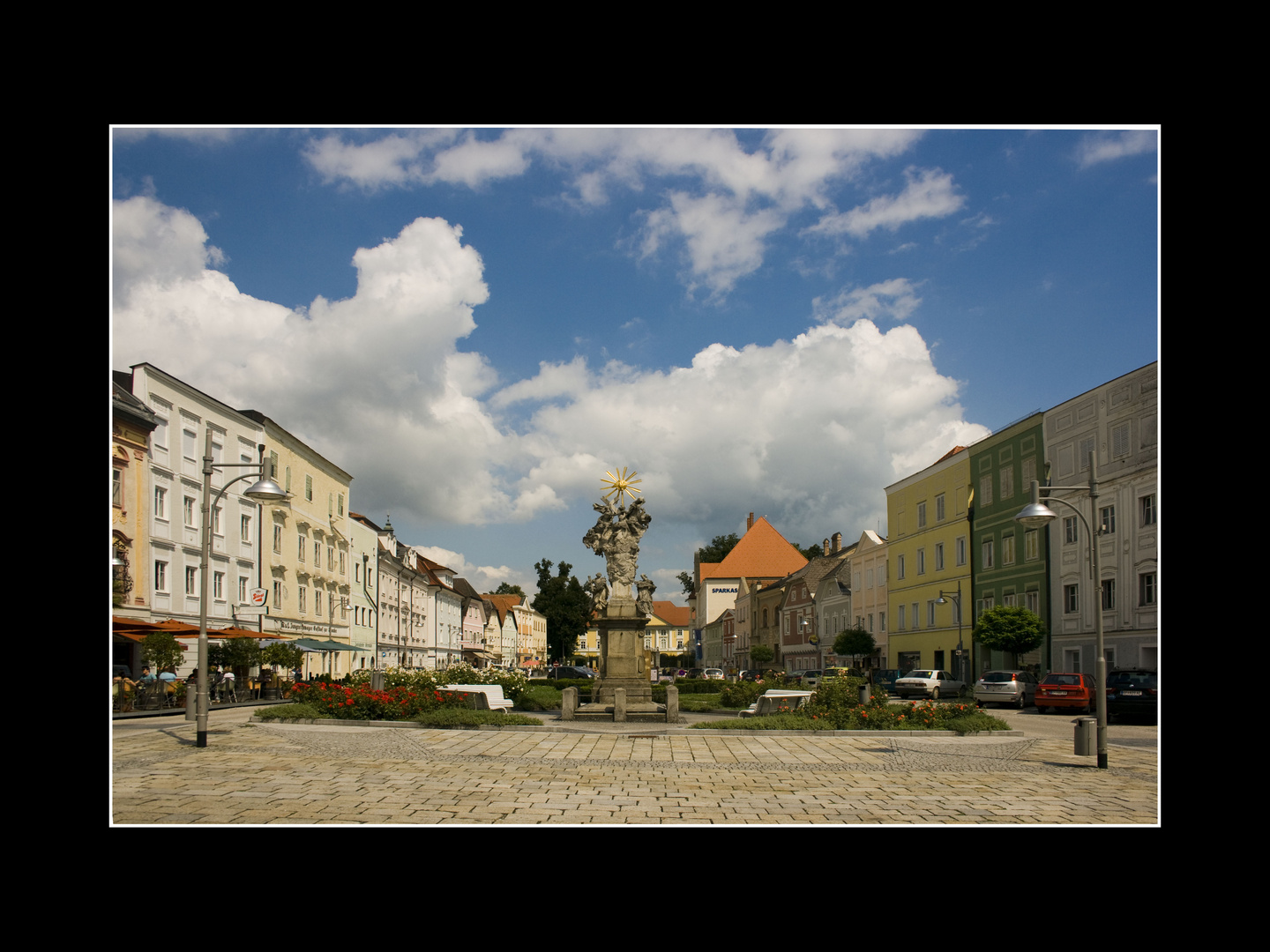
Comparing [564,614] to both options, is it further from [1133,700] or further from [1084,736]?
[1084,736]

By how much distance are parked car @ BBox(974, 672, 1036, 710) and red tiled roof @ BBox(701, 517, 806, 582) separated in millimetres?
71629

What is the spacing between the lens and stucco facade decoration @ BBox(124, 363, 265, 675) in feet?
117

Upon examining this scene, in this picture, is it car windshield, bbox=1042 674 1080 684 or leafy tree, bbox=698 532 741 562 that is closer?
car windshield, bbox=1042 674 1080 684

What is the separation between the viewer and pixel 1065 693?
3003cm

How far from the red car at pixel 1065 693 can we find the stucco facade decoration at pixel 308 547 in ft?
106

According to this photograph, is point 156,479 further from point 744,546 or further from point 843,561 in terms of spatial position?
point 744,546

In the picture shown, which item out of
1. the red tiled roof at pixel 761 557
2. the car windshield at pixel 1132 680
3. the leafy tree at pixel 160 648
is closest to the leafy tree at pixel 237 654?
the leafy tree at pixel 160 648

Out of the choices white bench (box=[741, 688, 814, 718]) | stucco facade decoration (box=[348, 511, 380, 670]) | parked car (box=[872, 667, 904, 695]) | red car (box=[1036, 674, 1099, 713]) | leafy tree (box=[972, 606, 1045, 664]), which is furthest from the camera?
stucco facade decoration (box=[348, 511, 380, 670])

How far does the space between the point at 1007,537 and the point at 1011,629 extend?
29.1ft

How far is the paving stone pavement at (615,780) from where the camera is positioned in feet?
32.7

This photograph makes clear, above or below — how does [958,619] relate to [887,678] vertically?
above

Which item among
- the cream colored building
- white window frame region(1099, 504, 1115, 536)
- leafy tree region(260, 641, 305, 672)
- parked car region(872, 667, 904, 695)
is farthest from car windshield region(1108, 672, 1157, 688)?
the cream colored building

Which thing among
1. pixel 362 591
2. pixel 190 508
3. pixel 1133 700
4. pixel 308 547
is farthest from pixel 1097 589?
pixel 362 591

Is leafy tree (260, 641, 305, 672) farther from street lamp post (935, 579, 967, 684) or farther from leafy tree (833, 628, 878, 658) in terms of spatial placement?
leafy tree (833, 628, 878, 658)
